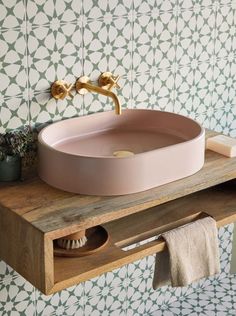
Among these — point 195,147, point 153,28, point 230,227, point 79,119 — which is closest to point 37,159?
point 79,119

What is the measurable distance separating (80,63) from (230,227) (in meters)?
1.41

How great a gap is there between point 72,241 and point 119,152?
370 mm

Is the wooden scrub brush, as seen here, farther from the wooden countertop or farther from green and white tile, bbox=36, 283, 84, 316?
green and white tile, bbox=36, 283, 84, 316

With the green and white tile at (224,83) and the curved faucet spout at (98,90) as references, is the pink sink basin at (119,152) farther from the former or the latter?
the green and white tile at (224,83)

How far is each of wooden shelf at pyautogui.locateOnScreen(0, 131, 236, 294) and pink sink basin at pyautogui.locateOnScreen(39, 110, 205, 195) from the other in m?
0.04

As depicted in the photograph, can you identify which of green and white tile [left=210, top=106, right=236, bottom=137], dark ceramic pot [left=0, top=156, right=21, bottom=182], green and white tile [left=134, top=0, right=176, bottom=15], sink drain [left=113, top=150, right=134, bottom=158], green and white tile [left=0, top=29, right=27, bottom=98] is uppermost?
Answer: green and white tile [left=134, top=0, right=176, bottom=15]

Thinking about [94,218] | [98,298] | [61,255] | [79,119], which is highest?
[79,119]

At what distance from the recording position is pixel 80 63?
95.0 inches

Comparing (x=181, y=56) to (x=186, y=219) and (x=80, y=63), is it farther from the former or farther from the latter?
(x=186, y=219)

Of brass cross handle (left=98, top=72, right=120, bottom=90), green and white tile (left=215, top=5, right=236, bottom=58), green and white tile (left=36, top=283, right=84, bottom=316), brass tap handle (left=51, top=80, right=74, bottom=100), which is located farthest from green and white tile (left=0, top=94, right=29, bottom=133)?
green and white tile (left=215, top=5, right=236, bottom=58)

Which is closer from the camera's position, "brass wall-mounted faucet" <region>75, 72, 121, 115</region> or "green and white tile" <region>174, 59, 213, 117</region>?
"brass wall-mounted faucet" <region>75, 72, 121, 115</region>

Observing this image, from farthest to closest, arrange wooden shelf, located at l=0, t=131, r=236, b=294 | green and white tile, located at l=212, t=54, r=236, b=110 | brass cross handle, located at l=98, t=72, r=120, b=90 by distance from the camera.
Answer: green and white tile, located at l=212, t=54, r=236, b=110
brass cross handle, located at l=98, t=72, r=120, b=90
wooden shelf, located at l=0, t=131, r=236, b=294

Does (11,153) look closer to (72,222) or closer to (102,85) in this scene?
(72,222)

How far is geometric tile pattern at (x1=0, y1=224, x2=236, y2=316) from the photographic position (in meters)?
2.59
